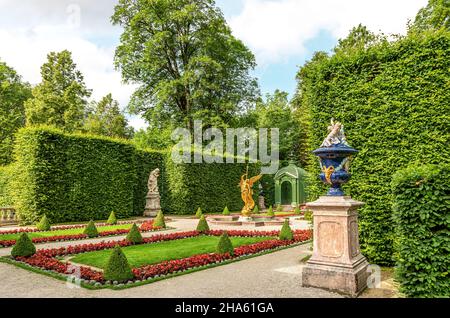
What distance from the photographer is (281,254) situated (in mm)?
9234

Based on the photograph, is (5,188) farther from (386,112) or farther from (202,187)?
(386,112)

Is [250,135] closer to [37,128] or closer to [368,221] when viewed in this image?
[37,128]

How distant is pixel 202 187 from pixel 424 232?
20566 millimetres

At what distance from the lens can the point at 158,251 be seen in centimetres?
948

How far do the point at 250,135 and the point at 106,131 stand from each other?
79.5ft

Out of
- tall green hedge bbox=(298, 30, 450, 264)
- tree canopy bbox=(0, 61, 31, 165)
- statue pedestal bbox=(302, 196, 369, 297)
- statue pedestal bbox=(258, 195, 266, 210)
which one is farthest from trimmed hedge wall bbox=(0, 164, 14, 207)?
statue pedestal bbox=(258, 195, 266, 210)

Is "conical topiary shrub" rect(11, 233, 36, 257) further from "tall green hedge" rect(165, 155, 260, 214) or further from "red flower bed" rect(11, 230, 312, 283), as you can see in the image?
"tall green hedge" rect(165, 155, 260, 214)

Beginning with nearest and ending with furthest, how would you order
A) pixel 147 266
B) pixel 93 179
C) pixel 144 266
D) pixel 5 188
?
pixel 147 266
pixel 144 266
pixel 93 179
pixel 5 188

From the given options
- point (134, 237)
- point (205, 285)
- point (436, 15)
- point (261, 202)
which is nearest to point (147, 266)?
point (205, 285)

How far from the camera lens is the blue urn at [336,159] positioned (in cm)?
615

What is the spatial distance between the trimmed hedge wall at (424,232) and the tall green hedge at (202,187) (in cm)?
1949

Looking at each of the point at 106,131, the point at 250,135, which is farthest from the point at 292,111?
the point at 106,131

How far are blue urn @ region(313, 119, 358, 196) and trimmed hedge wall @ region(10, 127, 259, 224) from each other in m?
14.9
